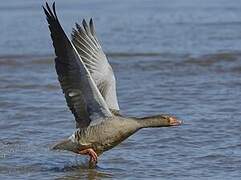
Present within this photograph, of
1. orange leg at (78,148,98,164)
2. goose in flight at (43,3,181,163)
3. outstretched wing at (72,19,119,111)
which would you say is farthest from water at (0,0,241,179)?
outstretched wing at (72,19,119,111)

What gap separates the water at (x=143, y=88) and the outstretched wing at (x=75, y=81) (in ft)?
2.13

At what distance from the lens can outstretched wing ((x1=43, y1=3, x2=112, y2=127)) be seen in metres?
8.81

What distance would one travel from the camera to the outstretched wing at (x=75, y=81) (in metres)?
8.81

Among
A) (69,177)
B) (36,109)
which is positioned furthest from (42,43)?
(69,177)

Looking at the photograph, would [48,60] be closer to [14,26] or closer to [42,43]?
[42,43]

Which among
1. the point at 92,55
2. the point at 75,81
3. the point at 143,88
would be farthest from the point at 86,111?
the point at 143,88

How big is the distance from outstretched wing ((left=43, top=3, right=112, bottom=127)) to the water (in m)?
0.65

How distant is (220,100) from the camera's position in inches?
509

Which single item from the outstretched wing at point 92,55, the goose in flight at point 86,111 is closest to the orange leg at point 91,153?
the goose in flight at point 86,111

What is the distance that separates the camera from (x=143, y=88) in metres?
14.1

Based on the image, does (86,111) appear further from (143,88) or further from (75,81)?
(143,88)

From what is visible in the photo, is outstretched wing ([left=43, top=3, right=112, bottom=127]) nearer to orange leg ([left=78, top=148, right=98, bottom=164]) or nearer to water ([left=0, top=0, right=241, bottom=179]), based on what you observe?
orange leg ([left=78, top=148, right=98, bottom=164])

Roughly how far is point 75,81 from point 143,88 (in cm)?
515

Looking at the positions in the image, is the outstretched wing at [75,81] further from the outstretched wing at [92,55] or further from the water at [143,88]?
the outstretched wing at [92,55]
